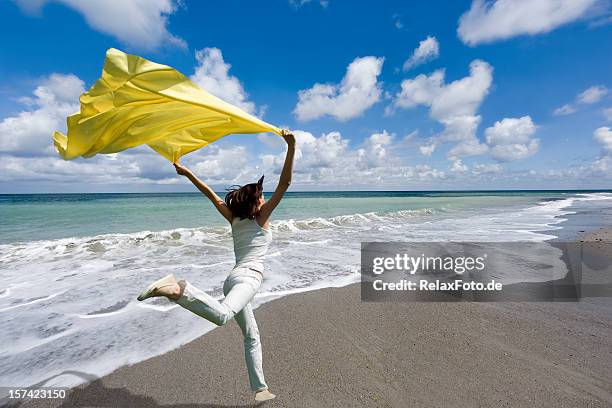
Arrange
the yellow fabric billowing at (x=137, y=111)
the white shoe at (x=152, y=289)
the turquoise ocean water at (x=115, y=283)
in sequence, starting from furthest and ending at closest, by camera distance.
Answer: the turquoise ocean water at (x=115, y=283) → the yellow fabric billowing at (x=137, y=111) → the white shoe at (x=152, y=289)

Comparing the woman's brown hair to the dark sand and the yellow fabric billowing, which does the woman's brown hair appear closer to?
the yellow fabric billowing

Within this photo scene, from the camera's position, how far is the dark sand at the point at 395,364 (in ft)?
10.9

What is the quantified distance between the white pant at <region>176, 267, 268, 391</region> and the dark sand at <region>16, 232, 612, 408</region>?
1.67 feet

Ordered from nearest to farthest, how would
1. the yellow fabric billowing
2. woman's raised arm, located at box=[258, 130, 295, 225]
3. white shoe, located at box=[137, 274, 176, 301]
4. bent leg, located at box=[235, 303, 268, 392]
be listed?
white shoe, located at box=[137, 274, 176, 301] < the yellow fabric billowing < woman's raised arm, located at box=[258, 130, 295, 225] < bent leg, located at box=[235, 303, 268, 392]

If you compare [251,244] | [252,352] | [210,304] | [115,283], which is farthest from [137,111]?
A: [115,283]

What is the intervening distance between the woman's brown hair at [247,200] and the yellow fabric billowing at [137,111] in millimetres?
596

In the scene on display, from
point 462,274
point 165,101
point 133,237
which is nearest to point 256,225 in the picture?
point 165,101

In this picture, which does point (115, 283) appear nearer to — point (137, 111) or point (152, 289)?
point (137, 111)

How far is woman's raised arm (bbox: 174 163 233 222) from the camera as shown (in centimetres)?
327

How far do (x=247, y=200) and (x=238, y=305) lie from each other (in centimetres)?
99

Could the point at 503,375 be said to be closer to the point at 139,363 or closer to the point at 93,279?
the point at 139,363

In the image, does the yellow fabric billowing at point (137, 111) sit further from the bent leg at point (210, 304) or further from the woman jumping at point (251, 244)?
the bent leg at point (210, 304)

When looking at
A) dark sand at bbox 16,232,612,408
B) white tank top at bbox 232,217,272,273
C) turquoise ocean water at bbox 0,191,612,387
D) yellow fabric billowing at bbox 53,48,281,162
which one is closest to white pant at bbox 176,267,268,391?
white tank top at bbox 232,217,272,273

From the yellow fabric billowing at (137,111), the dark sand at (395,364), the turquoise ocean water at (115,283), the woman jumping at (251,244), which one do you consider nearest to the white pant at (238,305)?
the woman jumping at (251,244)
